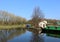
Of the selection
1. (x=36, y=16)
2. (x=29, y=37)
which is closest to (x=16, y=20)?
(x=36, y=16)

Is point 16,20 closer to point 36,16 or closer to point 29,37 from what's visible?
point 36,16

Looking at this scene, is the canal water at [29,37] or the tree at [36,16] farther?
the tree at [36,16]

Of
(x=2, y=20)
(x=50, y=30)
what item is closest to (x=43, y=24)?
(x=50, y=30)

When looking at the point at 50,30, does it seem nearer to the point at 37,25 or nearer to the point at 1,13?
the point at 37,25

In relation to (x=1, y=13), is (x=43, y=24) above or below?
below

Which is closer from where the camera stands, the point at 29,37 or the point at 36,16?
the point at 29,37

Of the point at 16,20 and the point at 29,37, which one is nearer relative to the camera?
the point at 29,37

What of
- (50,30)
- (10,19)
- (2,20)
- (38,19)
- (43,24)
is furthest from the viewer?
(10,19)

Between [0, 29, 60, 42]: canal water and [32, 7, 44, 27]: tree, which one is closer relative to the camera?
[0, 29, 60, 42]: canal water

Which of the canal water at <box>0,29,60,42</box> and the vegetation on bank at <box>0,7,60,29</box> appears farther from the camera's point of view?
the vegetation on bank at <box>0,7,60,29</box>

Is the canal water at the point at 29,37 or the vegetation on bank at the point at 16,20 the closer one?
the canal water at the point at 29,37

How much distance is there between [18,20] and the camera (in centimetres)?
5641

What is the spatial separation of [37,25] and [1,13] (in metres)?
17.3

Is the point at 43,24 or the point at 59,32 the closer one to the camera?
the point at 59,32
